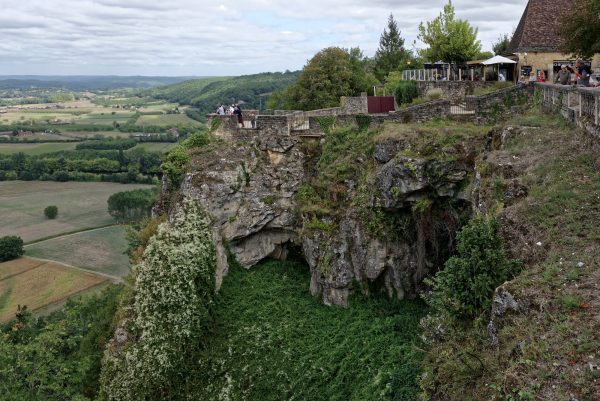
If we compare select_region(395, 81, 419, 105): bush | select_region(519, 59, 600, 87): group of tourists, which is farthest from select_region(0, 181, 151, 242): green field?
select_region(519, 59, 600, 87): group of tourists

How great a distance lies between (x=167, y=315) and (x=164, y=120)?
123686 mm

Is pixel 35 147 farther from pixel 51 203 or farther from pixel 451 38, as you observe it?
pixel 451 38

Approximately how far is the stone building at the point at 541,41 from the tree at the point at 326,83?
12.9 metres

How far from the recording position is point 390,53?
52.1 metres

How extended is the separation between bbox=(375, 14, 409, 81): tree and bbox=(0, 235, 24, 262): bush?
133 ft

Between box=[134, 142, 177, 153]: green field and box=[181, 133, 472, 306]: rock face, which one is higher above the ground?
box=[181, 133, 472, 306]: rock face

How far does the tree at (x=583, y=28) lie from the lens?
Result: 1714cm

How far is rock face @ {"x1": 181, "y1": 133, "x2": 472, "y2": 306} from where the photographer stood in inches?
761

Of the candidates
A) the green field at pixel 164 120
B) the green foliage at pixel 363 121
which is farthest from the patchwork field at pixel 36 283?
the green field at pixel 164 120

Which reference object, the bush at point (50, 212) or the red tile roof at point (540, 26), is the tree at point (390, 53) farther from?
the bush at point (50, 212)

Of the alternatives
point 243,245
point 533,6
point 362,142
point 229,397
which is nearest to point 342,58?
point 533,6

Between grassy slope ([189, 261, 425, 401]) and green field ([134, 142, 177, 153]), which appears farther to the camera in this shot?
green field ([134, 142, 177, 153])

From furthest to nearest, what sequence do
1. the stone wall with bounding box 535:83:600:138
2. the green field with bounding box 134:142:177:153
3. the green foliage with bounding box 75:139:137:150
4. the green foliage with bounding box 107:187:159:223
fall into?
the green foliage with bounding box 75:139:137:150
the green field with bounding box 134:142:177:153
the green foliage with bounding box 107:187:159:223
the stone wall with bounding box 535:83:600:138

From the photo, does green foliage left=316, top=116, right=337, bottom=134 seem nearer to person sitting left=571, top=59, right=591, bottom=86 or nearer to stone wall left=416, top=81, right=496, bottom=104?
stone wall left=416, top=81, right=496, bottom=104
